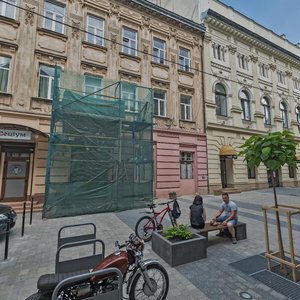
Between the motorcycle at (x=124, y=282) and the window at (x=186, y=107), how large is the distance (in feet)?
41.5

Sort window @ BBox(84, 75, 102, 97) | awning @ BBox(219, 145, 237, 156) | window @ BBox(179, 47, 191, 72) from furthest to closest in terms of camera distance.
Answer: window @ BBox(179, 47, 191, 72) → awning @ BBox(219, 145, 237, 156) → window @ BBox(84, 75, 102, 97)

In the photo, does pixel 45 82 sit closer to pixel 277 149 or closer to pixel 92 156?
pixel 92 156

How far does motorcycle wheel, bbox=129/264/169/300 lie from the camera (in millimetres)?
2744

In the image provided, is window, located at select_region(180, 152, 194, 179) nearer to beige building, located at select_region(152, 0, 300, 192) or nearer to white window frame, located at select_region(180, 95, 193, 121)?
beige building, located at select_region(152, 0, 300, 192)

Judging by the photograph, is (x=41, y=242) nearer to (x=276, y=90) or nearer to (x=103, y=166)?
(x=103, y=166)

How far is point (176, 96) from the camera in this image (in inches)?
567

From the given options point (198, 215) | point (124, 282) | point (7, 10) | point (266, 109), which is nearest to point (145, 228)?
point (198, 215)

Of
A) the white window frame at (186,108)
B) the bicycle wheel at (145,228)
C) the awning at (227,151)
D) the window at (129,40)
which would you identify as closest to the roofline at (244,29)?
the window at (129,40)

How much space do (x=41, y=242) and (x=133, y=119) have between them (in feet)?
23.1

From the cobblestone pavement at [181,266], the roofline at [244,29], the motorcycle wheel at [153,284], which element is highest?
the roofline at [244,29]

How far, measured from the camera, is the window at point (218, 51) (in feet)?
54.5

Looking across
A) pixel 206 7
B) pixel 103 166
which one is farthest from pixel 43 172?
pixel 206 7

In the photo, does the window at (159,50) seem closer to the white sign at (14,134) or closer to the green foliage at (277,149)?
the white sign at (14,134)

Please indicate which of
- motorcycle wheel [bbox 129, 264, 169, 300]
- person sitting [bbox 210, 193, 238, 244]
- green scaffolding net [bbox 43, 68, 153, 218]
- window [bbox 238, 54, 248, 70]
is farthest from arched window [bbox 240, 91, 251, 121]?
motorcycle wheel [bbox 129, 264, 169, 300]
